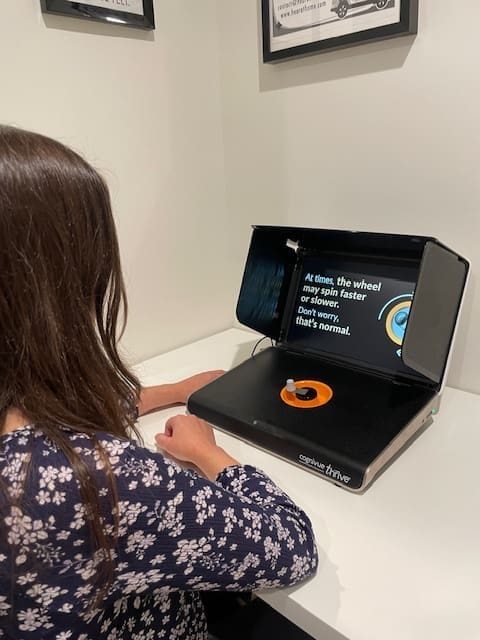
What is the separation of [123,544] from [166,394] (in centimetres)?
51

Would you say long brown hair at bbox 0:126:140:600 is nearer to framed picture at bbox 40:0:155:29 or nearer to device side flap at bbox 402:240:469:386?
device side flap at bbox 402:240:469:386

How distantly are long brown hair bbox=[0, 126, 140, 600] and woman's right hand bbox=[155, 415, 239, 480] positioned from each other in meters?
0.21

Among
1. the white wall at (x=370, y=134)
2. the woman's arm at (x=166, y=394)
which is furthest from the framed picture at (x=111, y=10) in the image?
the woman's arm at (x=166, y=394)

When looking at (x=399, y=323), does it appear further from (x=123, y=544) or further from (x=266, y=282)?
(x=123, y=544)

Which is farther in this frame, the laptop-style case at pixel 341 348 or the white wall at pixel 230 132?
the white wall at pixel 230 132

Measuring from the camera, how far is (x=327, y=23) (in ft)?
3.07

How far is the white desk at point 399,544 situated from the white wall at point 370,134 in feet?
0.95

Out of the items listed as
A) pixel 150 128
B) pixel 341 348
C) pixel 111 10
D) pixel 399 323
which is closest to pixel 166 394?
pixel 341 348

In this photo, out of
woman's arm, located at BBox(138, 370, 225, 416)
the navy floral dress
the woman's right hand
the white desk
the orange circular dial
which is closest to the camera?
the navy floral dress

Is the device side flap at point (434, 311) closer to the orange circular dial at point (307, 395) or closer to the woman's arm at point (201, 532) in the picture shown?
the orange circular dial at point (307, 395)

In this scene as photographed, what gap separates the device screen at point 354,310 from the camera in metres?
0.86

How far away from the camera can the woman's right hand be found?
69 cm

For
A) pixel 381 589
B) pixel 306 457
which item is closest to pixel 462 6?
pixel 306 457

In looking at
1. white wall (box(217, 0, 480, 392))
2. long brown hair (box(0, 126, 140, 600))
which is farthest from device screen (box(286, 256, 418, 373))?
long brown hair (box(0, 126, 140, 600))
